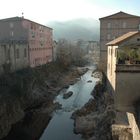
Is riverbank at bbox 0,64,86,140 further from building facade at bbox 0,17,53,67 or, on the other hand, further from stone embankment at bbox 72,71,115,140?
building facade at bbox 0,17,53,67

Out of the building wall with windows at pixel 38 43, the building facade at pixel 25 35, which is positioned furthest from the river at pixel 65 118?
the building facade at pixel 25 35

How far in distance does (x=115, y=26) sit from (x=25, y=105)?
88.4 ft

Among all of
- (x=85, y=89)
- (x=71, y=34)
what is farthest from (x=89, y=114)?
(x=71, y=34)

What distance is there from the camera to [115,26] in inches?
1822

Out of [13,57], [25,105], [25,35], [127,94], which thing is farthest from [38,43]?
[127,94]

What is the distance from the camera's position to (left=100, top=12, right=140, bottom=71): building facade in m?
45.3

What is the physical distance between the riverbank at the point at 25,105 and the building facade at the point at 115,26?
53.0ft

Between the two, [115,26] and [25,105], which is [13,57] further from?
[115,26]

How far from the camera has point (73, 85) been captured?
3994 cm

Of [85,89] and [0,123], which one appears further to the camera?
[85,89]

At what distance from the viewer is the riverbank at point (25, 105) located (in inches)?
826

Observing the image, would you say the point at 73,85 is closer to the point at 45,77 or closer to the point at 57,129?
the point at 45,77

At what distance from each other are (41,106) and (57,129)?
22.0ft

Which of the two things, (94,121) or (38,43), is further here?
(38,43)
